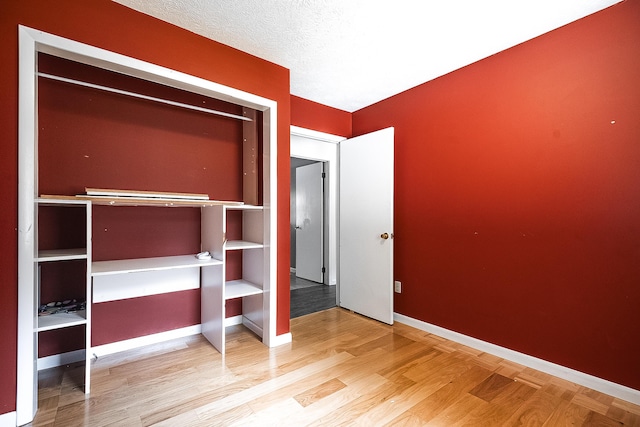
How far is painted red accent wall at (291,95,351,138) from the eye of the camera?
10.9ft

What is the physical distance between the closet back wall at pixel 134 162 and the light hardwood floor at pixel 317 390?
12.5 inches

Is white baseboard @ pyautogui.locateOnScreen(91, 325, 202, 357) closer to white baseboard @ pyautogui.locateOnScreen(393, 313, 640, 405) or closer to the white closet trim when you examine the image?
the white closet trim

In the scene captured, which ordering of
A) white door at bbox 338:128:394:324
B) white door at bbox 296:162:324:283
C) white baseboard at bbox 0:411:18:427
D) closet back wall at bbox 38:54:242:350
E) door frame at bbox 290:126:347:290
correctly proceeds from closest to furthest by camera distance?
white baseboard at bbox 0:411:18:427, closet back wall at bbox 38:54:242:350, white door at bbox 338:128:394:324, door frame at bbox 290:126:347:290, white door at bbox 296:162:324:283

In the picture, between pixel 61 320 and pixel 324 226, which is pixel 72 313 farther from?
pixel 324 226

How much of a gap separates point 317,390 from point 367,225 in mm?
1814

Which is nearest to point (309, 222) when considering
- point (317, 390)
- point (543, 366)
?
point (317, 390)

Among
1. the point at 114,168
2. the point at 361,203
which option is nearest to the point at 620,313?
the point at 361,203

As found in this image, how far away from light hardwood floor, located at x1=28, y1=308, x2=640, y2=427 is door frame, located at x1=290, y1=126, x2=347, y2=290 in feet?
5.00

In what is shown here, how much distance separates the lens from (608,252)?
1.88 m

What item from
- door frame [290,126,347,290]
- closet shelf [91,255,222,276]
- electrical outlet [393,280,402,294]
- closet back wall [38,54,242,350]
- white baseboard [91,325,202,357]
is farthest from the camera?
door frame [290,126,347,290]

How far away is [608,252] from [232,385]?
8.72 feet

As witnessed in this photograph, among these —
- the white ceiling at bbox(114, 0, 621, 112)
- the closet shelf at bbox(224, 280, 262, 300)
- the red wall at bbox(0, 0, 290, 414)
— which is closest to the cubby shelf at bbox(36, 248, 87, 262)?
the red wall at bbox(0, 0, 290, 414)

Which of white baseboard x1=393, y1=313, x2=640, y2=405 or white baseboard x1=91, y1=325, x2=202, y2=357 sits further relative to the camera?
white baseboard x1=91, y1=325, x2=202, y2=357

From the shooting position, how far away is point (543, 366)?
215 centimetres
